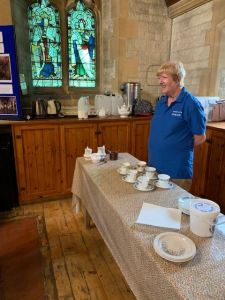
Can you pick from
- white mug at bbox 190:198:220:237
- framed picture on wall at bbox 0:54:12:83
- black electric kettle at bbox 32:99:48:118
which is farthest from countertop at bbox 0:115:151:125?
white mug at bbox 190:198:220:237

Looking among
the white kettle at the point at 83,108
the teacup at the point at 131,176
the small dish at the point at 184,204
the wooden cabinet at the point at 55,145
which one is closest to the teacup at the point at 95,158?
the teacup at the point at 131,176

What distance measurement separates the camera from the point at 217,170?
254 cm

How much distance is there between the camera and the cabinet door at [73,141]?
2835 millimetres

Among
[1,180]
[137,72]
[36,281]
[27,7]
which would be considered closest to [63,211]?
[1,180]

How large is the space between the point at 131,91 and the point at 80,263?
2.35 metres

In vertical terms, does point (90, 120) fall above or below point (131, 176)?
above

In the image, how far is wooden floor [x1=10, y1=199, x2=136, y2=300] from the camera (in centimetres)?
164

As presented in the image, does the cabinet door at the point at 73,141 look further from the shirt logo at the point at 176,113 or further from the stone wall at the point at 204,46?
the stone wall at the point at 204,46

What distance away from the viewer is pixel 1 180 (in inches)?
104

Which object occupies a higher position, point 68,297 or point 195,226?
point 195,226

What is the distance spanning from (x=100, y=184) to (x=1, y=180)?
5.22ft

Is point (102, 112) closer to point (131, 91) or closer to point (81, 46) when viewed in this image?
point (131, 91)

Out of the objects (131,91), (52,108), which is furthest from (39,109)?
(131,91)

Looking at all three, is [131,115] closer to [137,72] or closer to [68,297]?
[137,72]
